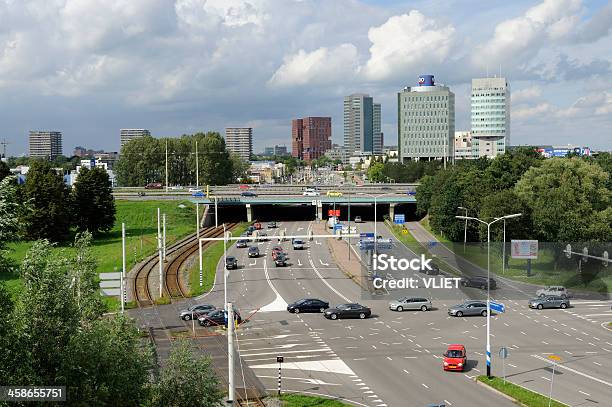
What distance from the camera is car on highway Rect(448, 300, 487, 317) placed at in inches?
2178

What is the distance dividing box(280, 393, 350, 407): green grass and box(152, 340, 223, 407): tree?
10.7 meters

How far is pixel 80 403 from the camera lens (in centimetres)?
1897

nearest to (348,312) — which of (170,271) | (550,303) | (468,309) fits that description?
(468,309)

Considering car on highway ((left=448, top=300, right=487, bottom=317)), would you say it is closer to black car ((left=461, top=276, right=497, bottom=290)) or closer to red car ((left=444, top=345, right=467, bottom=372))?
black car ((left=461, top=276, right=497, bottom=290))

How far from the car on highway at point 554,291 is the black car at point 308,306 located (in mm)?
20380

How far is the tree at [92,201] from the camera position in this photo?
101 metres

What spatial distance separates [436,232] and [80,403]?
9215 cm

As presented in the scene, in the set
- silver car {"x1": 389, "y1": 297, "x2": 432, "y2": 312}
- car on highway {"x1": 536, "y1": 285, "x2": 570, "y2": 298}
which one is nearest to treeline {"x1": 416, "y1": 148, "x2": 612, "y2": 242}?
car on highway {"x1": 536, "y1": 285, "x2": 570, "y2": 298}

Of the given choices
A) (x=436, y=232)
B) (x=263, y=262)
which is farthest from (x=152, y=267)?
(x=436, y=232)

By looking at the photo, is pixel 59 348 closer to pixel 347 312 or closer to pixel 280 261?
pixel 347 312

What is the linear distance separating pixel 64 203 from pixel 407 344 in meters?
66.7

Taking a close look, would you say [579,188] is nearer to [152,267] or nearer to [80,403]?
[152,267]

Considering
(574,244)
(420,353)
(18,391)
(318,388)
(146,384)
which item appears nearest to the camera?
(18,391)

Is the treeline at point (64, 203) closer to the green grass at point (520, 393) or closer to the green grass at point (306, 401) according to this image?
the green grass at point (306, 401)
